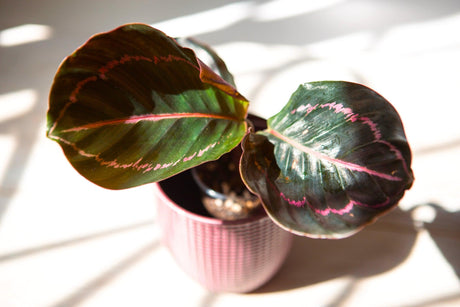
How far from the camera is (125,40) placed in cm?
53

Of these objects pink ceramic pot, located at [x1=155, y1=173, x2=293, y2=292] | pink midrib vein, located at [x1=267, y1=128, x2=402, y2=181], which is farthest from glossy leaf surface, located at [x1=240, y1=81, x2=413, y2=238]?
pink ceramic pot, located at [x1=155, y1=173, x2=293, y2=292]

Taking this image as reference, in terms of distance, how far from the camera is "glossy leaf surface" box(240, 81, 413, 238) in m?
0.51

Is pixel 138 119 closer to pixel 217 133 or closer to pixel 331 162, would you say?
pixel 217 133

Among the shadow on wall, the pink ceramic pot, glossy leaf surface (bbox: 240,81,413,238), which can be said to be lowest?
the shadow on wall

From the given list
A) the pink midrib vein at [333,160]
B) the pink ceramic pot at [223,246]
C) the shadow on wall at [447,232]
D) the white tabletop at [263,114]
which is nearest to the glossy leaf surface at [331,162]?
the pink midrib vein at [333,160]

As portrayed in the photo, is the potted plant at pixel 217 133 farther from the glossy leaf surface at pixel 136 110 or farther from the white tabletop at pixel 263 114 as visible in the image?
the white tabletop at pixel 263 114

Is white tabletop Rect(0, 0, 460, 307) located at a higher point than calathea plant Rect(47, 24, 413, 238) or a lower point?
lower

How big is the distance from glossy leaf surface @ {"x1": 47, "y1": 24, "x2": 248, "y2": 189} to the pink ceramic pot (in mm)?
163

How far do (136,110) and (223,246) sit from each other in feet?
0.92

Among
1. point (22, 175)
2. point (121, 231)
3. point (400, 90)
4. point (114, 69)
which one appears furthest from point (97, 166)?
point (400, 90)

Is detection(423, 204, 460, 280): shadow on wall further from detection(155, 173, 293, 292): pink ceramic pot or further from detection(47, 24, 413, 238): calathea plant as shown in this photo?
detection(47, 24, 413, 238): calathea plant

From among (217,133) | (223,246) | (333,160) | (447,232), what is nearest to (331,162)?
(333,160)

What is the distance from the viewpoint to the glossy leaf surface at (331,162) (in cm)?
51

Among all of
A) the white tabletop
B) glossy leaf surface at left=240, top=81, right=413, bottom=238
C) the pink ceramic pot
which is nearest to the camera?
glossy leaf surface at left=240, top=81, right=413, bottom=238
